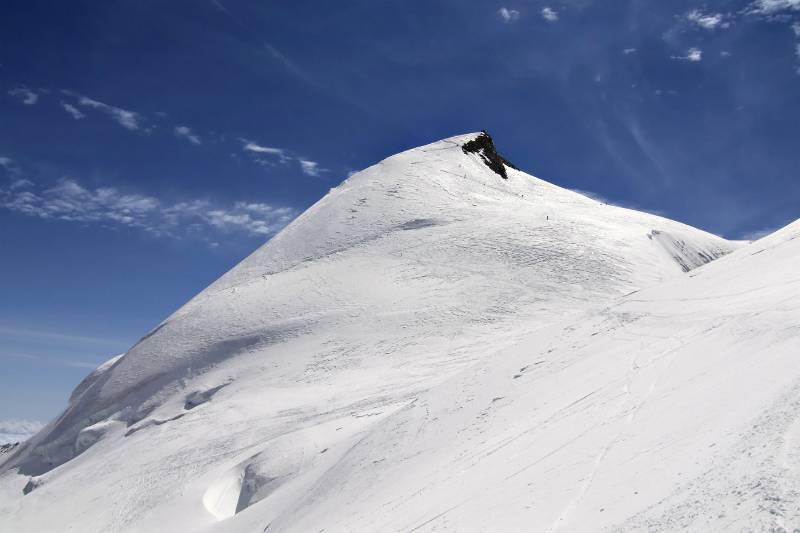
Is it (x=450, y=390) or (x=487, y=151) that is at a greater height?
(x=487, y=151)

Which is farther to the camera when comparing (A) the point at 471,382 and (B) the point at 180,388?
(B) the point at 180,388

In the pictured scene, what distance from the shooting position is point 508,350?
15.7 metres

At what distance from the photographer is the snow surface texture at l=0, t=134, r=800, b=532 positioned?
702 centimetres

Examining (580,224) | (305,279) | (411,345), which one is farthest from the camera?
(580,224)

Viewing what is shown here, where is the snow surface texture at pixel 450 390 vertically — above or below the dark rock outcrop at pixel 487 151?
below

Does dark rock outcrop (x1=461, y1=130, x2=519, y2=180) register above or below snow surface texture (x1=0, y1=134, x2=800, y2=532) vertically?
above

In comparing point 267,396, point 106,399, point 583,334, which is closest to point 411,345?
point 267,396

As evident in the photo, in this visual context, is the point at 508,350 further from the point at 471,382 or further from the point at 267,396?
the point at 267,396

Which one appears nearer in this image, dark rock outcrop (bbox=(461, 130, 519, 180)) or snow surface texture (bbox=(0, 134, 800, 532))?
snow surface texture (bbox=(0, 134, 800, 532))

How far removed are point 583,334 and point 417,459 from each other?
5394mm

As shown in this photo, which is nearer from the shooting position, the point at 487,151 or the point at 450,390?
the point at 450,390

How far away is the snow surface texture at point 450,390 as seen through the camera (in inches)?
277

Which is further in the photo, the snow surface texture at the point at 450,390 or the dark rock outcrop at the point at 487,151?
the dark rock outcrop at the point at 487,151

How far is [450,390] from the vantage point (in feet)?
47.5
